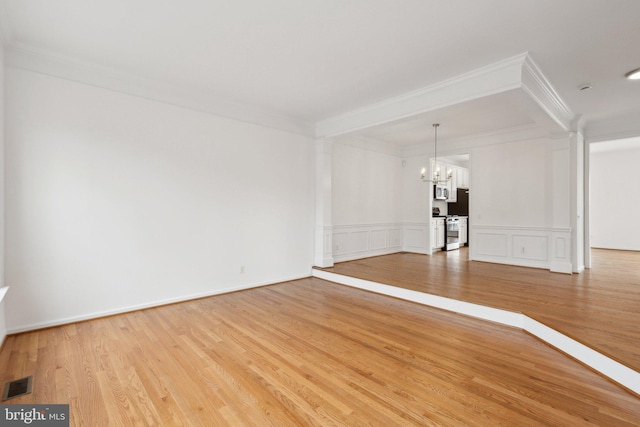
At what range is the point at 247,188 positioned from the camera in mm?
4773

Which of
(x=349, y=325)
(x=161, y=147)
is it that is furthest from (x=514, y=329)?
(x=161, y=147)

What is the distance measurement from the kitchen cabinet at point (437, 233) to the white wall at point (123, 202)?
4.67 m

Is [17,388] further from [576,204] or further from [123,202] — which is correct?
[576,204]

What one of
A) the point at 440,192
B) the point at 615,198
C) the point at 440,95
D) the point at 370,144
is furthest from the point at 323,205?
the point at 615,198

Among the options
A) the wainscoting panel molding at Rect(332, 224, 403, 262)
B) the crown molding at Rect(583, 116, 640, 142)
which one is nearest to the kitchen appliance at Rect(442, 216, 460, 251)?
the wainscoting panel molding at Rect(332, 224, 403, 262)

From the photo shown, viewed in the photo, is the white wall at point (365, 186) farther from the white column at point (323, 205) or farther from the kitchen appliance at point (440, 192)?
the kitchen appliance at point (440, 192)

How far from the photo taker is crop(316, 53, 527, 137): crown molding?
320 centimetres

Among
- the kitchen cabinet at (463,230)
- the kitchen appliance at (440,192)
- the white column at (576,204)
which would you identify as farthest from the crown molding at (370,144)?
the white column at (576,204)

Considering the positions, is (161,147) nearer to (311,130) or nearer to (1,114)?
(1,114)

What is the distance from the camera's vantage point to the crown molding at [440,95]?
320 cm

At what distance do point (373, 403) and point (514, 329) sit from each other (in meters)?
2.14

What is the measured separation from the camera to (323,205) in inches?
224

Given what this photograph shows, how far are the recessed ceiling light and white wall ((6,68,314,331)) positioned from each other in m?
4.69

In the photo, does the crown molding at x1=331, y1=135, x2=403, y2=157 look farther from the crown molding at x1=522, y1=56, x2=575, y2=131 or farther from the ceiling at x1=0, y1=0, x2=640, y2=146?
the crown molding at x1=522, y1=56, x2=575, y2=131
